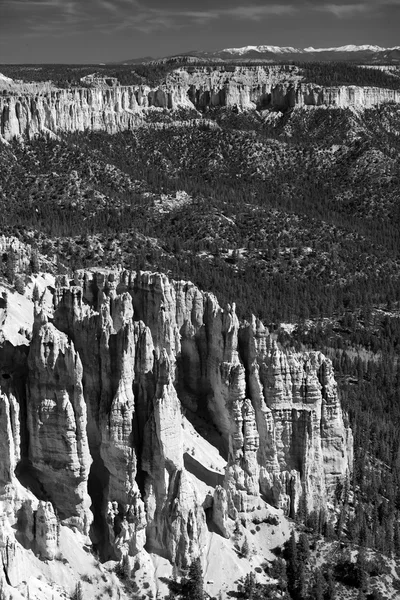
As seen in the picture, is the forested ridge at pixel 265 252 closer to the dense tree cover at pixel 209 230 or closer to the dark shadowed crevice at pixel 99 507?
the dense tree cover at pixel 209 230

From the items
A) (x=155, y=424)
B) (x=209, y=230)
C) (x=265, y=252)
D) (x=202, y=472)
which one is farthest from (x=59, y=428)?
(x=209, y=230)

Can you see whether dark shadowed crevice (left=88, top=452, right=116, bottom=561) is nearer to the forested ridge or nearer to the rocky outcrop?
the rocky outcrop

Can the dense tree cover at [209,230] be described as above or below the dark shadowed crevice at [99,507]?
above

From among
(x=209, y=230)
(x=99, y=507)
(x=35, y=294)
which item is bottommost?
(x=99, y=507)

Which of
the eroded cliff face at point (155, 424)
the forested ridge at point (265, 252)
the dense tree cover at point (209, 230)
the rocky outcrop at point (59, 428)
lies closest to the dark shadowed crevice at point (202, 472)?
the eroded cliff face at point (155, 424)

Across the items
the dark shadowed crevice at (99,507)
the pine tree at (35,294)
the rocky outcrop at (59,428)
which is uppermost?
the pine tree at (35,294)

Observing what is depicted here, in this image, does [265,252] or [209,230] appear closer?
[265,252]

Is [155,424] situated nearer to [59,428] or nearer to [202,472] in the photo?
[59,428]

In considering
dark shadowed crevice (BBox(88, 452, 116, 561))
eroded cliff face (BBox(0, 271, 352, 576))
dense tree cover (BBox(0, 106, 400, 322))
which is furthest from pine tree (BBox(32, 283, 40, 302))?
dense tree cover (BBox(0, 106, 400, 322))
